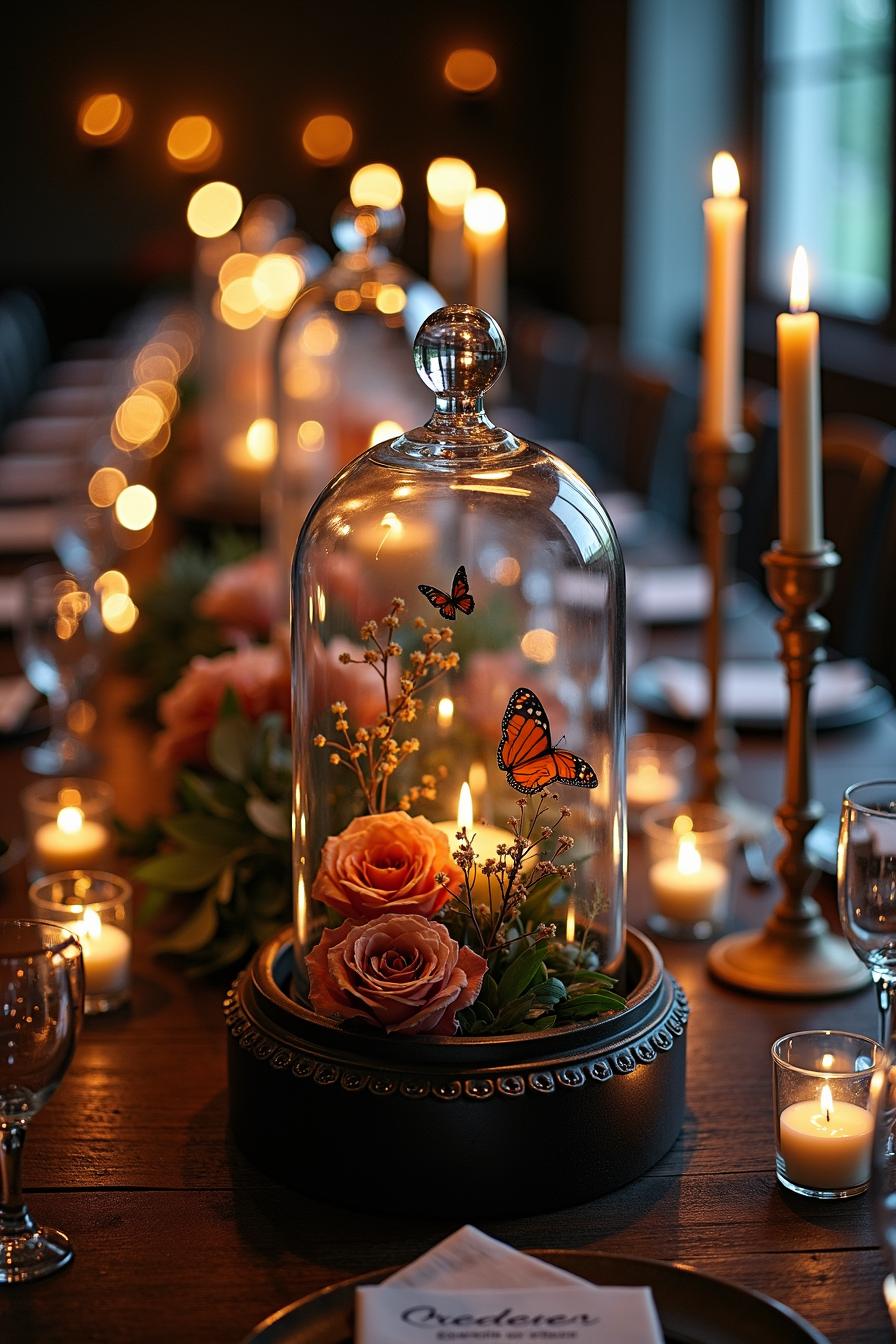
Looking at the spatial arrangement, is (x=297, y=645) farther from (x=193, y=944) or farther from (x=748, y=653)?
(x=748, y=653)

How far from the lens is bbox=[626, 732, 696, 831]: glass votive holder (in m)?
1.73

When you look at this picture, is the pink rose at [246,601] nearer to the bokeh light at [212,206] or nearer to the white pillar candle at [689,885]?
the white pillar candle at [689,885]

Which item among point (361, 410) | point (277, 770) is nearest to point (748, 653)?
point (361, 410)

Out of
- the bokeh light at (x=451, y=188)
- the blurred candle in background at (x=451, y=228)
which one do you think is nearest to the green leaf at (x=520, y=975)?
the bokeh light at (x=451, y=188)

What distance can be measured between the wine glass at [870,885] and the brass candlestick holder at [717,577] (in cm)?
55

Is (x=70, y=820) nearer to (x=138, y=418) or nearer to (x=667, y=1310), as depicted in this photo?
(x=667, y=1310)

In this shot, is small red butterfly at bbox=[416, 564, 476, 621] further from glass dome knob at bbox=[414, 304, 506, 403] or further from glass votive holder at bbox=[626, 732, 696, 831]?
glass votive holder at bbox=[626, 732, 696, 831]

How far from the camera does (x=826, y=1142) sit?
37.6 inches

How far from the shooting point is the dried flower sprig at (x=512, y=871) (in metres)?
0.97

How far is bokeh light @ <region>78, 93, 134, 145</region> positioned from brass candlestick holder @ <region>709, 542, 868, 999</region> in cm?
850

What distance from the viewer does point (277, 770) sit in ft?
4.57

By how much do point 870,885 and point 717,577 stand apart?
24.8 inches

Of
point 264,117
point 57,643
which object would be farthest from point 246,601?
point 264,117

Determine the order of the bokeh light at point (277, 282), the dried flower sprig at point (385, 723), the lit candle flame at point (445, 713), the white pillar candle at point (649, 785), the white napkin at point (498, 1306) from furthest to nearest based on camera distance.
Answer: the bokeh light at point (277, 282) → the white pillar candle at point (649, 785) → the lit candle flame at point (445, 713) → the dried flower sprig at point (385, 723) → the white napkin at point (498, 1306)
